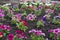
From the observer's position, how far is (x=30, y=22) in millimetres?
4477

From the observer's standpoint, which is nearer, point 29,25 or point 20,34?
point 20,34

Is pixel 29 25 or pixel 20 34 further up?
pixel 20 34

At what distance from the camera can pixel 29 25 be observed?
14.0 feet

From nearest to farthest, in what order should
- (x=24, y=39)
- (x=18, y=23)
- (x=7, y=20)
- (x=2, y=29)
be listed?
(x=24, y=39), (x=2, y=29), (x=18, y=23), (x=7, y=20)

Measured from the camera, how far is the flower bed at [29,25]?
3.60 m

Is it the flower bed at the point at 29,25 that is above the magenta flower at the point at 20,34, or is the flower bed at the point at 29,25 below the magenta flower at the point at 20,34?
below

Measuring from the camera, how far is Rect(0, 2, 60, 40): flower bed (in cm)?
360

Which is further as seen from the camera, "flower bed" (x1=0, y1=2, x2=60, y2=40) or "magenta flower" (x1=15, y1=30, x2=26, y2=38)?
"flower bed" (x1=0, y1=2, x2=60, y2=40)

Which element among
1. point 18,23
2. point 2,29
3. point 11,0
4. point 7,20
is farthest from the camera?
point 11,0

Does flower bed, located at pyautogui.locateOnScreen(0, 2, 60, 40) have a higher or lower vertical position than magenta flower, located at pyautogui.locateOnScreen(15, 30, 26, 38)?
lower

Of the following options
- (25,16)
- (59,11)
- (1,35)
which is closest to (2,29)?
(1,35)

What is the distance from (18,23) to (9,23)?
0.85 ft

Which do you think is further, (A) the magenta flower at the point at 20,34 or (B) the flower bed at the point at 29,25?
(B) the flower bed at the point at 29,25

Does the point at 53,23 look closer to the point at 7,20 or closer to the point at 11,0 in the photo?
the point at 7,20
